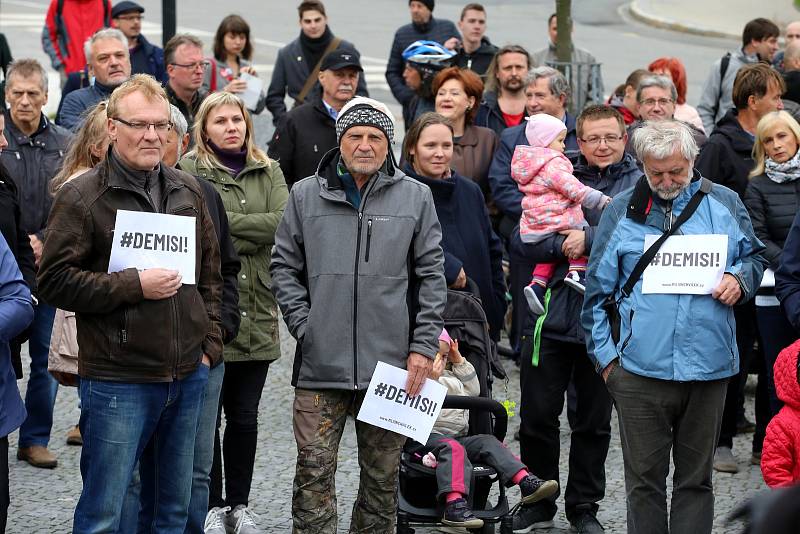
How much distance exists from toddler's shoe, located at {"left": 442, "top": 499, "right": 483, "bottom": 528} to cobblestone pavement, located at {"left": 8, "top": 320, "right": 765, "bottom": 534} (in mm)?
744

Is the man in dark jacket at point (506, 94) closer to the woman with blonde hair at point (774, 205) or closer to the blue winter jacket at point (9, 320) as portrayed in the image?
the woman with blonde hair at point (774, 205)

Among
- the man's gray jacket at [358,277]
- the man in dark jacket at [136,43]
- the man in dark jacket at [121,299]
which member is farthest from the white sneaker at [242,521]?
the man in dark jacket at [136,43]

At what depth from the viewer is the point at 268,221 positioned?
6738 millimetres

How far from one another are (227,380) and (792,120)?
11.6 ft

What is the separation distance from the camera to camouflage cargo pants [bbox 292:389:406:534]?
5.91 m

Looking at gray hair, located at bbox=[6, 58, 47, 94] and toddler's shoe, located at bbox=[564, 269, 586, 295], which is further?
gray hair, located at bbox=[6, 58, 47, 94]

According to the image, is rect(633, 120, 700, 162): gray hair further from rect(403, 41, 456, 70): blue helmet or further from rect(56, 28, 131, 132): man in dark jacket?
rect(403, 41, 456, 70): blue helmet

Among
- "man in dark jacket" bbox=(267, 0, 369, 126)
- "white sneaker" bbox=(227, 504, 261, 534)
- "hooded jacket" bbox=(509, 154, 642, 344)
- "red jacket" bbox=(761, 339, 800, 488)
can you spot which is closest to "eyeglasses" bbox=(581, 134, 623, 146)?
"hooded jacket" bbox=(509, 154, 642, 344)

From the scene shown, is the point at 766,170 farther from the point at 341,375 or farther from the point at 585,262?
the point at 341,375

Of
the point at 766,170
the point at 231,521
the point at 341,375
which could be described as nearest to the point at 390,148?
the point at 341,375

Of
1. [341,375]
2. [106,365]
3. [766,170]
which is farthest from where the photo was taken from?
[766,170]

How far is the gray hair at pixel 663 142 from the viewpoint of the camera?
582cm

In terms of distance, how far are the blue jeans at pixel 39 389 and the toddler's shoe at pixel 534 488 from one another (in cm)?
283

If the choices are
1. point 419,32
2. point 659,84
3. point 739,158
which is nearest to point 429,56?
point 659,84
